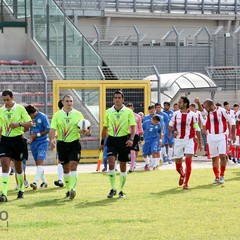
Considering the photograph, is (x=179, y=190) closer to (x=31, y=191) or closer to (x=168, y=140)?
(x=31, y=191)

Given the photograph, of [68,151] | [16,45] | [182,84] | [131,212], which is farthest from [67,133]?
[16,45]

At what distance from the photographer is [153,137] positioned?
27000mm

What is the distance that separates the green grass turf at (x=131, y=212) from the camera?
12.6m

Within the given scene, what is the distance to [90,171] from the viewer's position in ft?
88.3

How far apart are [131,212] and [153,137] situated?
39.2 ft

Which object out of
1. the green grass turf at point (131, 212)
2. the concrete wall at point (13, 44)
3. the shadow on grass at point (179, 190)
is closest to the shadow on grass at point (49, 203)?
the green grass turf at point (131, 212)

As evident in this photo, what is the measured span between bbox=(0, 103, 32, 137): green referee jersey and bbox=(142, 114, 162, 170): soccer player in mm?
9566

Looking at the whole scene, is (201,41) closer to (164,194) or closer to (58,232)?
(164,194)

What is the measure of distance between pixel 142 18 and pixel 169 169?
18886 millimetres

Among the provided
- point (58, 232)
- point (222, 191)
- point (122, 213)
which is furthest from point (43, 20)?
point (58, 232)

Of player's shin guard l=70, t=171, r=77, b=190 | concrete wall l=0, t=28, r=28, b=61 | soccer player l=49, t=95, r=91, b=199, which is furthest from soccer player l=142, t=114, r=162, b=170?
concrete wall l=0, t=28, r=28, b=61

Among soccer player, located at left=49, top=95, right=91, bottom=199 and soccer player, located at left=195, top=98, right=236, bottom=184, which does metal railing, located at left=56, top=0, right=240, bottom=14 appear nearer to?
soccer player, located at left=195, top=98, right=236, bottom=184

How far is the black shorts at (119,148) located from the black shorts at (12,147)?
5.70ft

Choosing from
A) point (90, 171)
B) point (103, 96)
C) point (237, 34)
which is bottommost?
point (90, 171)
